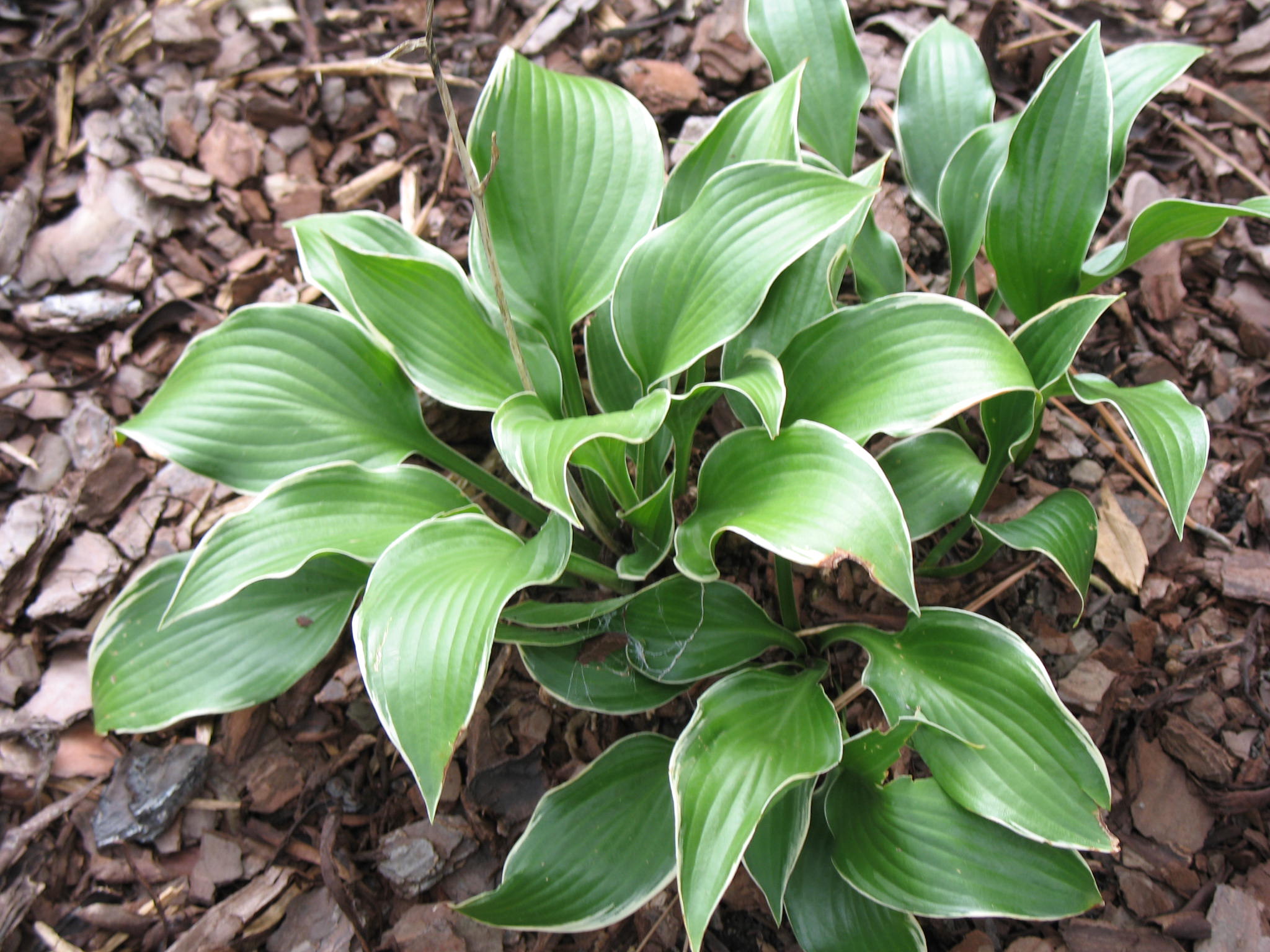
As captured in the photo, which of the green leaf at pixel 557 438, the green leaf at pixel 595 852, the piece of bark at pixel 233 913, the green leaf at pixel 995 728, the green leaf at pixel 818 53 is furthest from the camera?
the green leaf at pixel 818 53

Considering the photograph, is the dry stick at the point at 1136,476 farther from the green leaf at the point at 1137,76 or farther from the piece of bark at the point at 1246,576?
the green leaf at the point at 1137,76

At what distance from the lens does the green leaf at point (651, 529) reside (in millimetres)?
1173

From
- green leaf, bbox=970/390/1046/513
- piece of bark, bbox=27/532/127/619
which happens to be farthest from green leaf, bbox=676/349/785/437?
piece of bark, bbox=27/532/127/619

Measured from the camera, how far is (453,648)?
3.13 feet

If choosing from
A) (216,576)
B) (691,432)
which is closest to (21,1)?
(216,576)

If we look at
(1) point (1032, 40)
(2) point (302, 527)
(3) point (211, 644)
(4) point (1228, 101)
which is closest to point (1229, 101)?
(4) point (1228, 101)

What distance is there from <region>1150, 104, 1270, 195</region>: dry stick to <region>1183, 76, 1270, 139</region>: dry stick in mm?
108

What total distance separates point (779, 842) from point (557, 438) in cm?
65

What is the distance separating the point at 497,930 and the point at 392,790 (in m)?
0.30

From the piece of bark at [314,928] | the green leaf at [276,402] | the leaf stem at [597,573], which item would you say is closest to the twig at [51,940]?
the piece of bark at [314,928]

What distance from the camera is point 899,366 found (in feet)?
3.50

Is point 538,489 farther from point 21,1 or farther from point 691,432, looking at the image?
point 21,1

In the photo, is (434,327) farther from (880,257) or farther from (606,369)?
(880,257)

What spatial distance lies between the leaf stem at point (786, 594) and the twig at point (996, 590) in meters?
0.35
